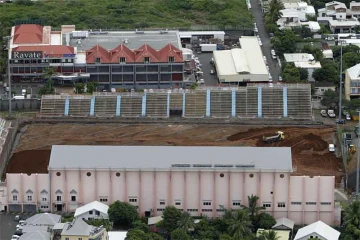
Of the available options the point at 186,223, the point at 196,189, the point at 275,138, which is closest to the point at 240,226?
the point at 186,223

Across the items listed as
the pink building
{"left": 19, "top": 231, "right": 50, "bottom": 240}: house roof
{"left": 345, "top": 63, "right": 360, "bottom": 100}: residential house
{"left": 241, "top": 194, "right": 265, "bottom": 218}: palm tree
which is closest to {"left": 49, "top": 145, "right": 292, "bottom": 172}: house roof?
the pink building

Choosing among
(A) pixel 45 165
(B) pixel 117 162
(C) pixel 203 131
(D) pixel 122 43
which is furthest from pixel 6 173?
(D) pixel 122 43

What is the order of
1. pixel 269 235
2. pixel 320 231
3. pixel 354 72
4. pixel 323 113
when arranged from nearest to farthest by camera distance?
pixel 269 235
pixel 320 231
pixel 323 113
pixel 354 72

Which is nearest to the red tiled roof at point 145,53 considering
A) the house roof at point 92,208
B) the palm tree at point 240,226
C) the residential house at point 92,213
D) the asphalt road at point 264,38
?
the asphalt road at point 264,38

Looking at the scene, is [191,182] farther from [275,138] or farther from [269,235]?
[275,138]

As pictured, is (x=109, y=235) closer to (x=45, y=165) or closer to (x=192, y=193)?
(x=192, y=193)

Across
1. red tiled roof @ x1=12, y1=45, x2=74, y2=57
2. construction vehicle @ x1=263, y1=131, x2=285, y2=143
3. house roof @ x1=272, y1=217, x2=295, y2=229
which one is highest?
red tiled roof @ x1=12, y1=45, x2=74, y2=57

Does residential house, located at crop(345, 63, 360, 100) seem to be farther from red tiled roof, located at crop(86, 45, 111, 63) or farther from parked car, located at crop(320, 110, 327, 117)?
red tiled roof, located at crop(86, 45, 111, 63)
